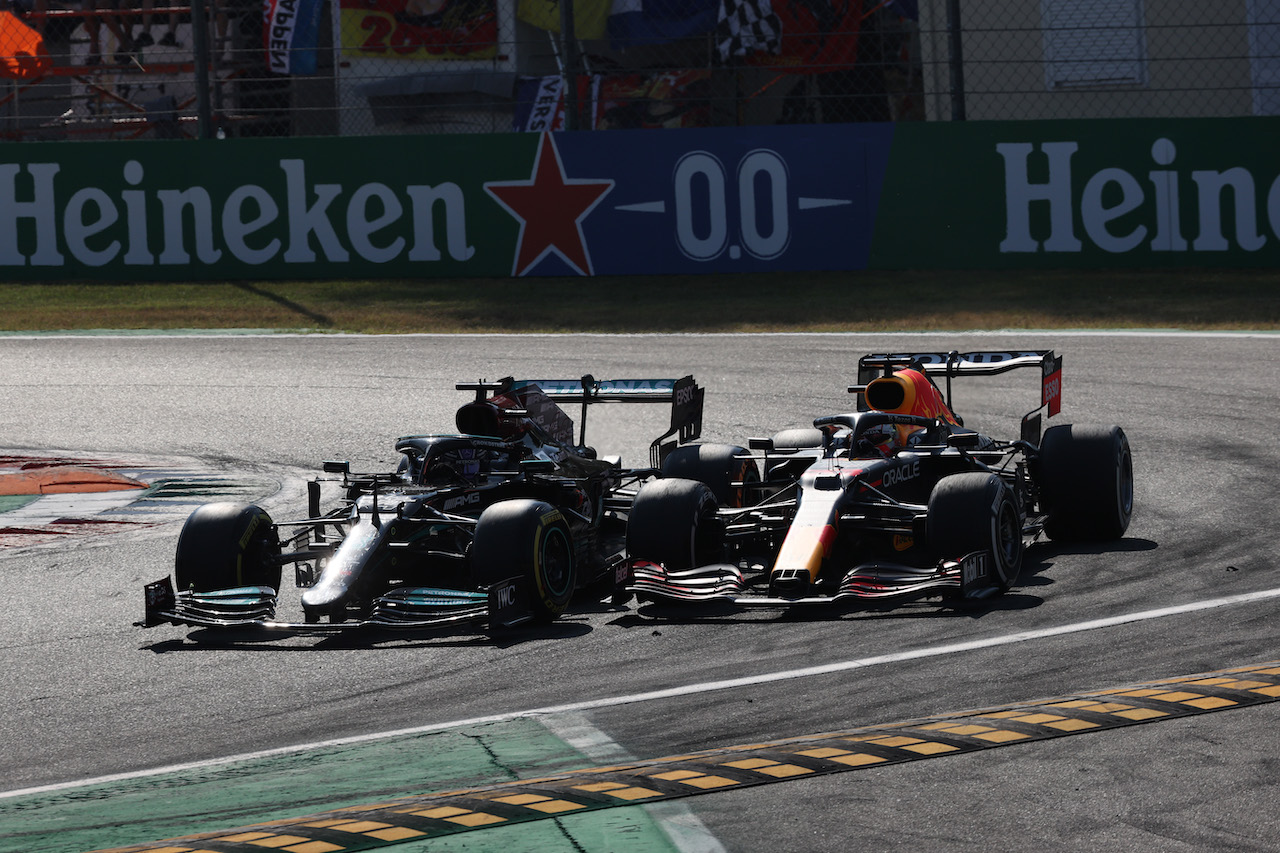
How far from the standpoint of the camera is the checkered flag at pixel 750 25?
24688 mm

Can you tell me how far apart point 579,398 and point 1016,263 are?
9.72 m

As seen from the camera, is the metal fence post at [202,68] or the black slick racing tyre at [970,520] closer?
the black slick racing tyre at [970,520]

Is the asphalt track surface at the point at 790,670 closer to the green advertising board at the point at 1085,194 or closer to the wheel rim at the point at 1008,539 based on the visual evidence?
the wheel rim at the point at 1008,539

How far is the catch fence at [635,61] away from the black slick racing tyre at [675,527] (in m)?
14.1

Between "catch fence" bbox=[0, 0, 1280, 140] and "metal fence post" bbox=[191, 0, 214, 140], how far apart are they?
1866 mm

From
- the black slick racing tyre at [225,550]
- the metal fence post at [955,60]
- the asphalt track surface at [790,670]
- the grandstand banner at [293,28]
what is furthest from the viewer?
the grandstand banner at [293,28]

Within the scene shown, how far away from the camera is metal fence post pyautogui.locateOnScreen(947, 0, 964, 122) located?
1836 centimetres

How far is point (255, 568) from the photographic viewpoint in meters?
8.44

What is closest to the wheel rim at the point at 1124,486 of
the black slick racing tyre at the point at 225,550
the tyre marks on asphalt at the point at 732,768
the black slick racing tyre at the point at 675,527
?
the black slick racing tyre at the point at 675,527

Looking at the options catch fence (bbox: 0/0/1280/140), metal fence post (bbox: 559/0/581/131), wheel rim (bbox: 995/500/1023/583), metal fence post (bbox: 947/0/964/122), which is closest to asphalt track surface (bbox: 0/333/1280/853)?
wheel rim (bbox: 995/500/1023/583)

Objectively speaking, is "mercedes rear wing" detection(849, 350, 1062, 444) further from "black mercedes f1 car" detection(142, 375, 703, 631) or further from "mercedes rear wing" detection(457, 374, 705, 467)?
"black mercedes f1 car" detection(142, 375, 703, 631)

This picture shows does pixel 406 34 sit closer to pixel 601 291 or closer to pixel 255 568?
pixel 601 291

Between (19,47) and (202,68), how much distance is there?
575cm

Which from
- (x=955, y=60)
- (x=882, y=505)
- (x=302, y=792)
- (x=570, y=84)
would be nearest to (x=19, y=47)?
(x=570, y=84)
